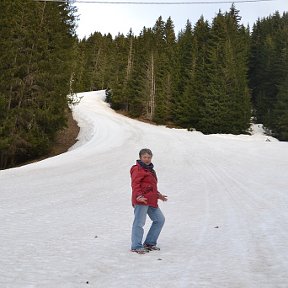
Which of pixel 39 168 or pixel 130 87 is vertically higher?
pixel 130 87

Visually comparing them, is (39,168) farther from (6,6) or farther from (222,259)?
(222,259)

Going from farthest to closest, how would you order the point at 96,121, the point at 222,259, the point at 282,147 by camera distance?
the point at 96,121
the point at 282,147
the point at 222,259

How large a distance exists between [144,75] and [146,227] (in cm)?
5233

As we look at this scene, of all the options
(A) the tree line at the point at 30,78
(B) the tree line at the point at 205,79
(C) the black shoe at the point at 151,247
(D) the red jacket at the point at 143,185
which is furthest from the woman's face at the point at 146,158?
(B) the tree line at the point at 205,79

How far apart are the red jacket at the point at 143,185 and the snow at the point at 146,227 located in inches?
30.9

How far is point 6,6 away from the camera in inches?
904

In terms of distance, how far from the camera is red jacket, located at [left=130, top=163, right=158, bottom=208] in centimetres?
A: 595

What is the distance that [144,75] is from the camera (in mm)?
58969

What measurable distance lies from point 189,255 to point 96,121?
39.1m

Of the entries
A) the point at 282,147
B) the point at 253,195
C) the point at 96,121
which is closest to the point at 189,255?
the point at 253,195

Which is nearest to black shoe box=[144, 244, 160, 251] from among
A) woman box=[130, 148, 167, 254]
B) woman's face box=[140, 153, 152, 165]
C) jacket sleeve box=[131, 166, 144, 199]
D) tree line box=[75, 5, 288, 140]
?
woman box=[130, 148, 167, 254]

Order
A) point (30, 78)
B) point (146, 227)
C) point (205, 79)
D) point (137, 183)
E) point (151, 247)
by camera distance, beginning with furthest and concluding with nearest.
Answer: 1. point (205, 79)
2. point (30, 78)
3. point (146, 227)
4. point (151, 247)
5. point (137, 183)

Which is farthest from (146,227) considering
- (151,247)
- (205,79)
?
(205,79)

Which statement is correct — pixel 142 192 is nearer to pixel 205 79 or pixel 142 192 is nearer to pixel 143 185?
pixel 143 185
